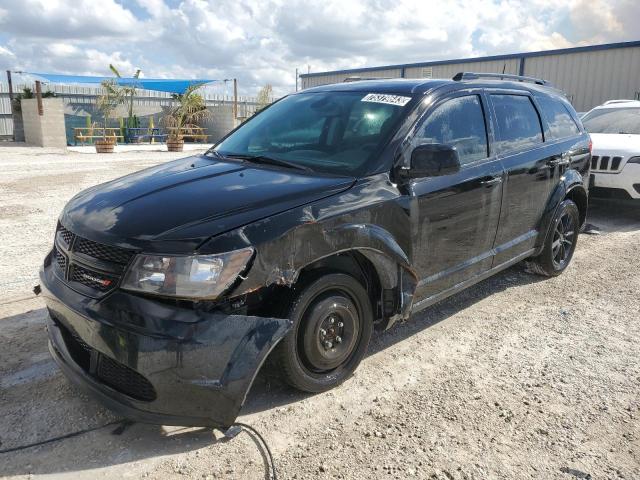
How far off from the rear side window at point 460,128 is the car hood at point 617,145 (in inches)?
190

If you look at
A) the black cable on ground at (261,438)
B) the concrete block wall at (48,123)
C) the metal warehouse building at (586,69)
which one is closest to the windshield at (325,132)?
the black cable on ground at (261,438)

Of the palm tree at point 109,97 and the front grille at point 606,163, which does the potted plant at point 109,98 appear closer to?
the palm tree at point 109,97

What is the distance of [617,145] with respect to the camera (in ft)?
26.0

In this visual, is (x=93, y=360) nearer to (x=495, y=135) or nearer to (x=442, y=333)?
(x=442, y=333)

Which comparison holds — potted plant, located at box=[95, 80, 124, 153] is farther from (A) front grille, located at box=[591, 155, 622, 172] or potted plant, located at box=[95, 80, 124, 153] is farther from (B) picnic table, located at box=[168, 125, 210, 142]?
(A) front grille, located at box=[591, 155, 622, 172]

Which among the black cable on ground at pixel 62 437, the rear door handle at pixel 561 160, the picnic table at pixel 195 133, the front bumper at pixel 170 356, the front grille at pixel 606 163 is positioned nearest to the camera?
the front bumper at pixel 170 356

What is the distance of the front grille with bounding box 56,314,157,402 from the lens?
96.3 inches

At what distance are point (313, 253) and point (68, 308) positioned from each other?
1255 millimetres

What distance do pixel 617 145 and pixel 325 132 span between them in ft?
20.4

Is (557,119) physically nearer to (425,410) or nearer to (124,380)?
(425,410)

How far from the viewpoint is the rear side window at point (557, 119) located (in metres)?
5.00

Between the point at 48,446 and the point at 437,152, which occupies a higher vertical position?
the point at 437,152

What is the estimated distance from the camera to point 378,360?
3.57 meters

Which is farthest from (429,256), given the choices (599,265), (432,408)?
(599,265)
